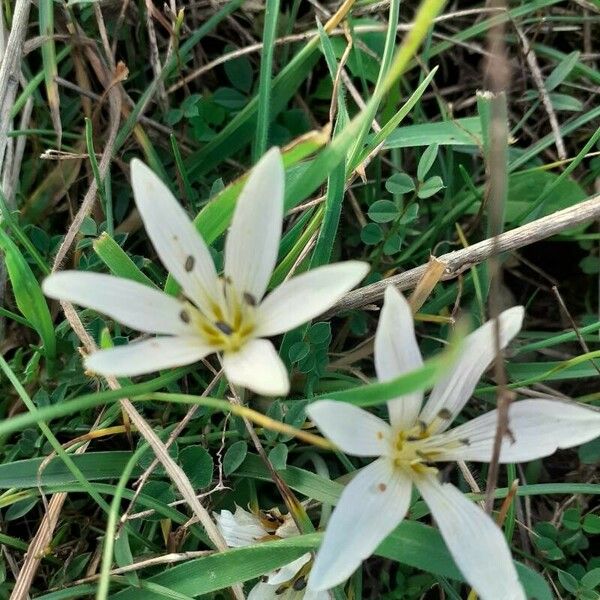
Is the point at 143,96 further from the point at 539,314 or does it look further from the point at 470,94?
the point at 539,314

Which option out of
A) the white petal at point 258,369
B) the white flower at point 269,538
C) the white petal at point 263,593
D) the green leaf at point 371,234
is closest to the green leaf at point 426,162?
the green leaf at point 371,234

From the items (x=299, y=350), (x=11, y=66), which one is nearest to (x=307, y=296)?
(x=299, y=350)

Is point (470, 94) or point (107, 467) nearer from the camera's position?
point (107, 467)

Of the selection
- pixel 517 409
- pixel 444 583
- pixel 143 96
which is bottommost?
pixel 444 583

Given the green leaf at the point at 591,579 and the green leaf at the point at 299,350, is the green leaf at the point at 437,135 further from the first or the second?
the green leaf at the point at 591,579

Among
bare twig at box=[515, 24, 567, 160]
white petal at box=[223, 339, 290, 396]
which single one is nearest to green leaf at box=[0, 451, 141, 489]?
white petal at box=[223, 339, 290, 396]

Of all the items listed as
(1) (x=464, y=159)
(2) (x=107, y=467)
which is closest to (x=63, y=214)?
(2) (x=107, y=467)

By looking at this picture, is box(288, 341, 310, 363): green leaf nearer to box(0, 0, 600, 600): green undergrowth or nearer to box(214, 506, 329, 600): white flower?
box(0, 0, 600, 600): green undergrowth
